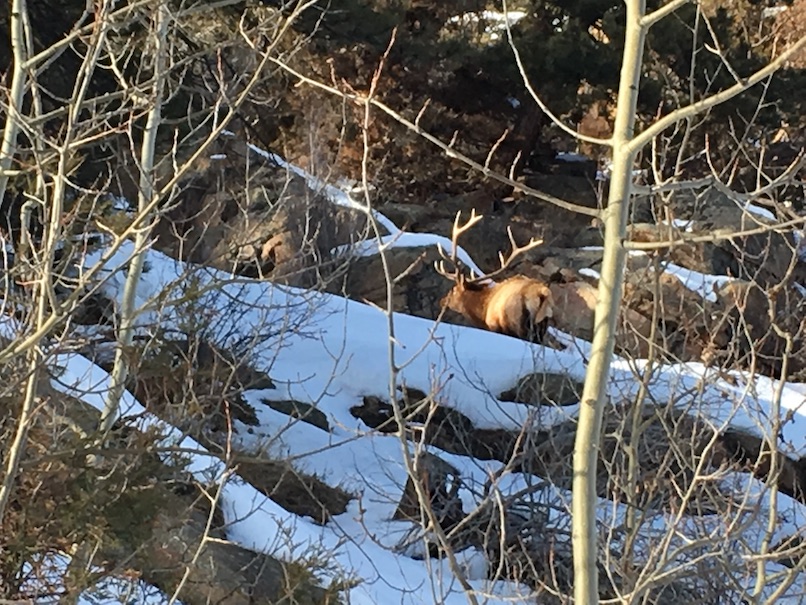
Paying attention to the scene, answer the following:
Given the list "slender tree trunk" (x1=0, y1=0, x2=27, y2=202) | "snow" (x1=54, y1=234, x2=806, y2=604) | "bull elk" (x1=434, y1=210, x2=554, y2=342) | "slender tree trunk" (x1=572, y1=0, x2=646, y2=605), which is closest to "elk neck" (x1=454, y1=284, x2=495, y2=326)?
"bull elk" (x1=434, y1=210, x2=554, y2=342)

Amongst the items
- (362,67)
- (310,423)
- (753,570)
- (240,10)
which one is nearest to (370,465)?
(310,423)

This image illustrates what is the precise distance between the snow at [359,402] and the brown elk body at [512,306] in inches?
42.5

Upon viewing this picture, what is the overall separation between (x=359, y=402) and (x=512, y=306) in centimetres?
257

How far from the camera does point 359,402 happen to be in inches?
359

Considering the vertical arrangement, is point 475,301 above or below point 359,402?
above

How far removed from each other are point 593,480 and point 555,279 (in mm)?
10820

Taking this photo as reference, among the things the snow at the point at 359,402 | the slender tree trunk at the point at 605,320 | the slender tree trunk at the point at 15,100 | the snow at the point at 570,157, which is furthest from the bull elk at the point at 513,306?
the slender tree trunk at the point at 605,320

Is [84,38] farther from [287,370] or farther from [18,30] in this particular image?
[287,370]

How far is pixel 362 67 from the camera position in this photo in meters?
15.4

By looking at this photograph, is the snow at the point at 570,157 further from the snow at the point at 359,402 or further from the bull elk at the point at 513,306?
the bull elk at the point at 513,306

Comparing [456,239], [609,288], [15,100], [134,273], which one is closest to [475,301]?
[134,273]

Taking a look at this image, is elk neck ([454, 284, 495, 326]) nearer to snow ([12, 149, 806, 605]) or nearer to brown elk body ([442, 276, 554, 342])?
brown elk body ([442, 276, 554, 342])

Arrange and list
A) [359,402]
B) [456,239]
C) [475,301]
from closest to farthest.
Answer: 1. [456,239]
2. [359,402]
3. [475,301]

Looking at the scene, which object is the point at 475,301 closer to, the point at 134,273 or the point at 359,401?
the point at 359,401
